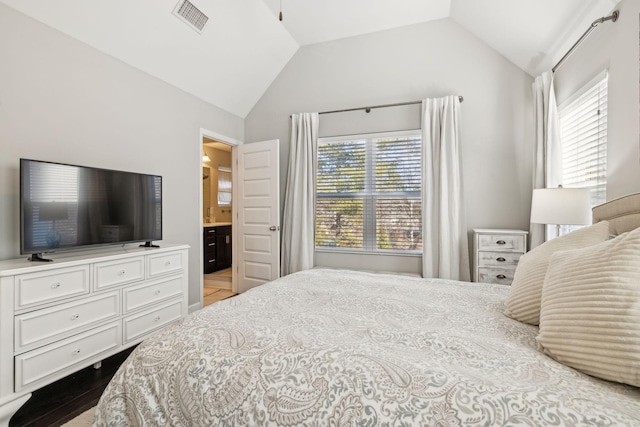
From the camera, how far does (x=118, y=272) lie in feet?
7.20

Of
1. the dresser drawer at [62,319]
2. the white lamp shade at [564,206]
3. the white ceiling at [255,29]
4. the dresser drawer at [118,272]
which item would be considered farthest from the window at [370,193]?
the dresser drawer at [62,319]

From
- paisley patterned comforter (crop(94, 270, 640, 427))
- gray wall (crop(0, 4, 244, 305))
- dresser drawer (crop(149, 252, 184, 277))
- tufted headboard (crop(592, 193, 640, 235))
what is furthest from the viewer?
dresser drawer (crop(149, 252, 184, 277))

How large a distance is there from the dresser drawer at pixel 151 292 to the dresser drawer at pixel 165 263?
0.08m

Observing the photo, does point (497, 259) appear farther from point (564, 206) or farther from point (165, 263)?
point (165, 263)

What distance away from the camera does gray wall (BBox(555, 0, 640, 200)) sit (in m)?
1.63

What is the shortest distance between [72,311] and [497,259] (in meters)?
3.68

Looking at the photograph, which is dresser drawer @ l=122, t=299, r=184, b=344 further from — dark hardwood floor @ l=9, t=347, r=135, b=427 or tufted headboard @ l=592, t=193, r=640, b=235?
tufted headboard @ l=592, t=193, r=640, b=235

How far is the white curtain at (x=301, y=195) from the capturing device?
3.85m

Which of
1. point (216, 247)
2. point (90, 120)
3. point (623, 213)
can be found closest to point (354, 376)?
point (623, 213)

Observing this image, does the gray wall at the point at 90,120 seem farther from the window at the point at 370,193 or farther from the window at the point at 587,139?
the window at the point at 587,139

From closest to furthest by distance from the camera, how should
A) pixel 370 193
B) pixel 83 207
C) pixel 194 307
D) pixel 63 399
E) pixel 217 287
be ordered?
pixel 63 399 < pixel 83 207 < pixel 194 307 < pixel 370 193 < pixel 217 287

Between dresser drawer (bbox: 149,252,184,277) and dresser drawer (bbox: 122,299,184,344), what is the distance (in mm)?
308

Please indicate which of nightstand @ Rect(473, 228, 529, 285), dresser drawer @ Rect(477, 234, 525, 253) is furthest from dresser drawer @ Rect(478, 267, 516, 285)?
dresser drawer @ Rect(477, 234, 525, 253)

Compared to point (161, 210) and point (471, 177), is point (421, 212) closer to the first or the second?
point (471, 177)
